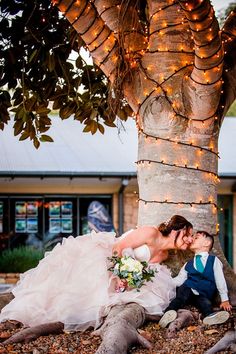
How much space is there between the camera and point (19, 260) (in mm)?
18203

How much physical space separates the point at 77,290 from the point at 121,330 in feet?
4.21

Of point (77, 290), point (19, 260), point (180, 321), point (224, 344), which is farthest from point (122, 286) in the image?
point (19, 260)

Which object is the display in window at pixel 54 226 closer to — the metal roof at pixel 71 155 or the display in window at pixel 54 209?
the display in window at pixel 54 209

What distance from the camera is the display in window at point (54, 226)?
20.0 meters

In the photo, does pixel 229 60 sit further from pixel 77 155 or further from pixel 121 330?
pixel 77 155

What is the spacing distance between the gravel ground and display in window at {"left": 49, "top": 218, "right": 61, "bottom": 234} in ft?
43.4

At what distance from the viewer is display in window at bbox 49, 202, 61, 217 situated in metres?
20.0

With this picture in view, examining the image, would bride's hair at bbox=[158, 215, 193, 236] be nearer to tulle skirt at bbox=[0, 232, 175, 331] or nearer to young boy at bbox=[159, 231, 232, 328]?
young boy at bbox=[159, 231, 232, 328]

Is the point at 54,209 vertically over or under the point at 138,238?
under

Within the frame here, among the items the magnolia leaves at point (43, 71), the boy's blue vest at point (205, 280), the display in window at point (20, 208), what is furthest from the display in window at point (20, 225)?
the boy's blue vest at point (205, 280)

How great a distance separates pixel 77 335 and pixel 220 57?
8.29ft

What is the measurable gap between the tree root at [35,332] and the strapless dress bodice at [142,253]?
100cm

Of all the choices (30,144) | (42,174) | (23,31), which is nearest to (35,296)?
(23,31)

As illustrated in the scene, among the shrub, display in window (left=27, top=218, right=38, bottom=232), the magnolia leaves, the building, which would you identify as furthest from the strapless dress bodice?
display in window (left=27, top=218, right=38, bottom=232)
